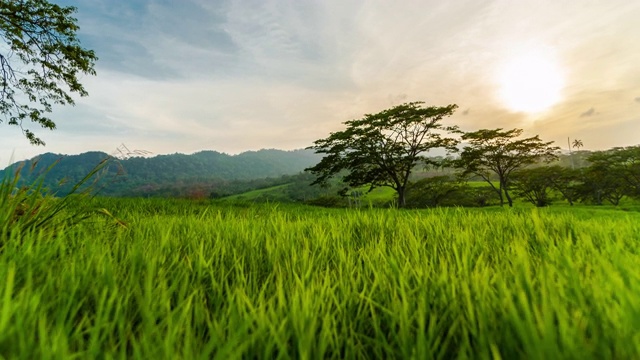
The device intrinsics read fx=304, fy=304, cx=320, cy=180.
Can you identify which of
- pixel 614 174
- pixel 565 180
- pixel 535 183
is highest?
pixel 614 174

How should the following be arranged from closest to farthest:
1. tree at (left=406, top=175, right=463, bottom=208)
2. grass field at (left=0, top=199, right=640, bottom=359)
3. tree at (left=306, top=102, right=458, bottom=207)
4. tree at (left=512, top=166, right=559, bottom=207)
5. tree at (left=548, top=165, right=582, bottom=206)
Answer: grass field at (left=0, top=199, right=640, bottom=359)
tree at (left=306, top=102, right=458, bottom=207)
tree at (left=548, top=165, right=582, bottom=206)
tree at (left=406, top=175, right=463, bottom=208)
tree at (left=512, top=166, right=559, bottom=207)

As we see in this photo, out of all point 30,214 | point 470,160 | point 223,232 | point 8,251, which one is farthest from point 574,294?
point 470,160

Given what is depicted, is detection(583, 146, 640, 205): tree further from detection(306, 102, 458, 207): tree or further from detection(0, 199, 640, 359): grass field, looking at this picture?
detection(0, 199, 640, 359): grass field

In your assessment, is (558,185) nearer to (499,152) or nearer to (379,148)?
(499,152)

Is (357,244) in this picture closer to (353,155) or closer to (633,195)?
(353,155)

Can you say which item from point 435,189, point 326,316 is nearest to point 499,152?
point 435,189

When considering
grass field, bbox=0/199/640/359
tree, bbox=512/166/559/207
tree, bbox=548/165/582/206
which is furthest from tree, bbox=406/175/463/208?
grass field, bbox=0/199/640/359

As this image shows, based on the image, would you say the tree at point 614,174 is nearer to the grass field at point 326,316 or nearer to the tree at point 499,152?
the tree at point 499,152

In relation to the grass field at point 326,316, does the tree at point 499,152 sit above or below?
above

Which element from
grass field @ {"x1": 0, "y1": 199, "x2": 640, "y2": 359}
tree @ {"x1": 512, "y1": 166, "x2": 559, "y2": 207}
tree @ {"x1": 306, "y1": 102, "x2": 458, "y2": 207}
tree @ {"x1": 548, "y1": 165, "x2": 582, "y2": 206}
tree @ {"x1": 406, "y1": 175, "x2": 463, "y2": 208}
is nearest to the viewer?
grass field @ {"x1": 0, "y1": 199, "x2": 640, "y2": 359}

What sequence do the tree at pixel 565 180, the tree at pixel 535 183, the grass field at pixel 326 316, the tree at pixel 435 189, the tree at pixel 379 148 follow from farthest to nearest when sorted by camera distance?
1. the tree at pixel 535 183
2. the tree at pixel 435 189
3. the tree at pixel 565 180
4. the tree at pixel 379 148
5. the grass field at pixel 326 316

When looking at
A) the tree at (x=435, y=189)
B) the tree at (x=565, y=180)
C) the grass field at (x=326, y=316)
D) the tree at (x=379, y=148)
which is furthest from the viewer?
the tree at (x=435, y=189)

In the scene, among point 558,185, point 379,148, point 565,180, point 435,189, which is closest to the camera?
point 379,148

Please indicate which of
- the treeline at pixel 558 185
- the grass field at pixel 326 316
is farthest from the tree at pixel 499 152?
the grass field at pixel 326 316
